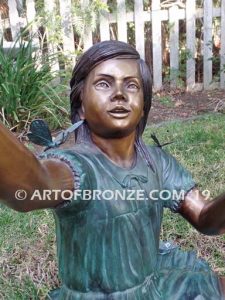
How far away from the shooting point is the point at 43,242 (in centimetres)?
236

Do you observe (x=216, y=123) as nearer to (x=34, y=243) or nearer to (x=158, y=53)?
(x=158, y=53)

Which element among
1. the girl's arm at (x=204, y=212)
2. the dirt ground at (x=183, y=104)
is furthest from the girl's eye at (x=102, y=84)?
the dirt ground at (x=183, y=104)

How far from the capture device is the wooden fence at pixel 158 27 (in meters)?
5.28

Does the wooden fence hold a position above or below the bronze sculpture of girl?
below

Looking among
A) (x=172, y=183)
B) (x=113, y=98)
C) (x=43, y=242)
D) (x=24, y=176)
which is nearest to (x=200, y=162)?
(x=43, y=242)

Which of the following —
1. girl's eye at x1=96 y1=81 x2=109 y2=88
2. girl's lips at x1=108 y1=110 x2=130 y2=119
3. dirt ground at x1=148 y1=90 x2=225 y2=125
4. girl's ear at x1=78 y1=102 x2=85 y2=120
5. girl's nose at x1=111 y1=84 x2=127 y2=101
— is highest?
girl's eye at x1=96 y1=81 x2=109 y2=88

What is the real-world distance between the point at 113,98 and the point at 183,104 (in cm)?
395

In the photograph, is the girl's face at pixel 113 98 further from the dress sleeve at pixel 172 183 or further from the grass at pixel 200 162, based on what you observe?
the grass at pixel 200 162

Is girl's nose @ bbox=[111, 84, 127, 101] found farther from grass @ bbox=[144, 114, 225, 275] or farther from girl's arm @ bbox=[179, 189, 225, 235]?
grass @ bbox=[144, 114, 225, 275]

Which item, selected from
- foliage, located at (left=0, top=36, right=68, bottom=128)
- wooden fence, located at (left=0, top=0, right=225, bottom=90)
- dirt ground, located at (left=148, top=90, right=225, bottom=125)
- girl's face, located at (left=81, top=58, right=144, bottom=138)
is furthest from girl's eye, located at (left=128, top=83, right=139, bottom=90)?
wooden fence, located at (left=0, top=0, right=225, bottom=90)

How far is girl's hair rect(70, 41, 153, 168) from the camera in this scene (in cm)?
124

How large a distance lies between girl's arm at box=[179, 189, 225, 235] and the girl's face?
0.88 ft

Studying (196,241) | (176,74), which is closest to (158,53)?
(176,74)

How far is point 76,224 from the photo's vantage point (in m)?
1.22
